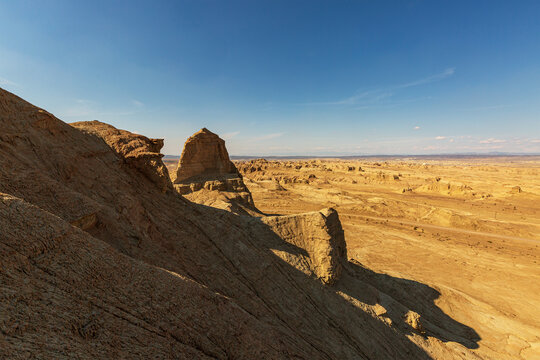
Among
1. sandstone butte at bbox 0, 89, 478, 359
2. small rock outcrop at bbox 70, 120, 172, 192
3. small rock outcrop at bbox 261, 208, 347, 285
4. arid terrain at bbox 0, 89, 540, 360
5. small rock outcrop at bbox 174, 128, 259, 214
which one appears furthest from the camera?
small rock outcrop at bbox 174, 128, 259, 214

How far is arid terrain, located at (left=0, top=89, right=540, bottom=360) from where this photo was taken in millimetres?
4230

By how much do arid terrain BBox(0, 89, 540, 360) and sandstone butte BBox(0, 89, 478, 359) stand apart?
1.3 inches

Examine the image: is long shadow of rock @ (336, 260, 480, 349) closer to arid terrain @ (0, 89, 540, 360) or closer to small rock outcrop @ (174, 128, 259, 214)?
arid terrain @ (0, 89, 540, 360)

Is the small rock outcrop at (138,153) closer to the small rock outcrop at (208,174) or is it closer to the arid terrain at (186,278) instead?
the arid terrain at (186,278)

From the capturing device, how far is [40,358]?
3.18 metres

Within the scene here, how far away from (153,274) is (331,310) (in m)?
8.69

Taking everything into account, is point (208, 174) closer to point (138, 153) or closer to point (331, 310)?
point (138, 153)

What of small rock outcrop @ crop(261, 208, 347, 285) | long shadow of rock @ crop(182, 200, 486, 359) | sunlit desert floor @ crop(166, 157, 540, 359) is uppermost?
small rock outcrop @ crop(261, 208, 347, 285)

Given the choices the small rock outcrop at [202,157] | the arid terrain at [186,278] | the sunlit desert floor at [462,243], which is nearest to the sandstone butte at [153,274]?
the arid terrain at [186,278]

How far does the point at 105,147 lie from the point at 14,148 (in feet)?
12.7

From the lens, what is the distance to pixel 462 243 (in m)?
28.9

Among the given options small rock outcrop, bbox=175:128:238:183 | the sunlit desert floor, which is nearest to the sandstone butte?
the sunlit desert floor

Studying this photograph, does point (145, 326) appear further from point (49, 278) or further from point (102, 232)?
point (102, 232)

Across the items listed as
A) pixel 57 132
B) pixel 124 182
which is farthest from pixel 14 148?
pixel 124 182
